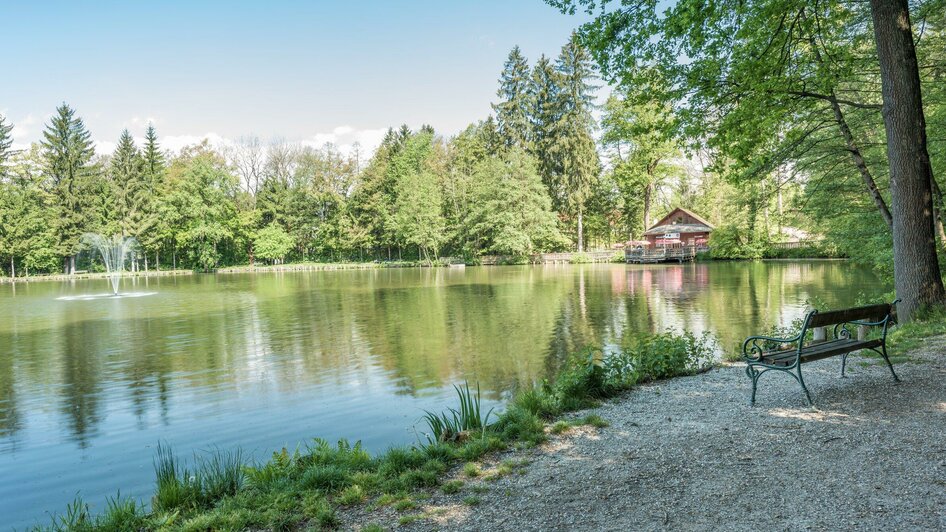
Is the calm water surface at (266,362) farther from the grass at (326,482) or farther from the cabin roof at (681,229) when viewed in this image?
the cabin roof at (681,229)

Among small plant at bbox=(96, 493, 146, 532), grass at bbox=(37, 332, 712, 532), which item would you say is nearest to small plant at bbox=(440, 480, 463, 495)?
grass at bbox=(37, 332, 712, 532)

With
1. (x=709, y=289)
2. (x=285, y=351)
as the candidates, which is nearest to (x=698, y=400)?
(x=285, y=351)

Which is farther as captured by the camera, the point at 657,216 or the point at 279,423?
the point at 657,216

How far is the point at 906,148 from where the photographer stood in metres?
8.09

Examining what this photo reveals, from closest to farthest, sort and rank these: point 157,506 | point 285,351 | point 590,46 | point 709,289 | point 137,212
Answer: point 157,506 → point 590,46 → point 285,351 → point 709,289 → point 137,212

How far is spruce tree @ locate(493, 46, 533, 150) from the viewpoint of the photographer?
56906mm

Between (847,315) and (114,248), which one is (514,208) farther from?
(847,315)

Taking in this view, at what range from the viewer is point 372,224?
6216 cm

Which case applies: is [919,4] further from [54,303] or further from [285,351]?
[54,303]

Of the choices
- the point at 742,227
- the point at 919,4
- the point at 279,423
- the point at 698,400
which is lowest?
the point at 279,423

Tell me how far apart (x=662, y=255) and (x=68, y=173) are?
181 feet

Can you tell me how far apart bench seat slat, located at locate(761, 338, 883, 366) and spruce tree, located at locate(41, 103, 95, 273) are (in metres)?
60.0

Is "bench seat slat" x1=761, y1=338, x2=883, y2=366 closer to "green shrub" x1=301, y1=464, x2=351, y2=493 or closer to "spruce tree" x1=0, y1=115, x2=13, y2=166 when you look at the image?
"green shrub" x1=301, y1=464, x2=351, y2=493

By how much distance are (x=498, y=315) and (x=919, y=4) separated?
12.3m
